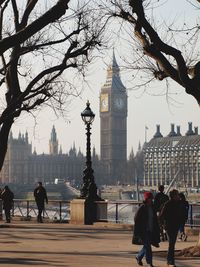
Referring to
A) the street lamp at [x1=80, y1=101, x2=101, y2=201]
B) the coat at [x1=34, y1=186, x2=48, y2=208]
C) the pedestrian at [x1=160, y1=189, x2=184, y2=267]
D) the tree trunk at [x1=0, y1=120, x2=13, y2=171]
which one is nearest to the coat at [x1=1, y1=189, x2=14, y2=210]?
the coat at [x1=34, y1=186, x2=48, y2=208]

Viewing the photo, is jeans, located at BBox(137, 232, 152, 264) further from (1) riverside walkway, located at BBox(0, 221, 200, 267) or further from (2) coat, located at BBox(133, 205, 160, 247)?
(1) riverside walkway, located at BBox(0, 221, 200, 267)

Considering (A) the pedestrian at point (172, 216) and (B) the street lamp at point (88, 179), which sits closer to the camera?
(A) the pedestrian at point (172, 216)

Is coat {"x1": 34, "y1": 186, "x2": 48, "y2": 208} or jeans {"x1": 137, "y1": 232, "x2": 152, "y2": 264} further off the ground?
coat {"x1": 34, "y1": 186, "x2": 48, "y2": 208}

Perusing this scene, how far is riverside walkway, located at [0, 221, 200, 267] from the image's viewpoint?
1346cm

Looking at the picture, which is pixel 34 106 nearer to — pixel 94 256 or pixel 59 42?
pixel 59 42

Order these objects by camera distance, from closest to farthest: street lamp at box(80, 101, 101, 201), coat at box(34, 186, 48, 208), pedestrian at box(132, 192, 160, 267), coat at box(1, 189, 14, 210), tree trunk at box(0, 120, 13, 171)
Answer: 1. pedestrian at box(132, 192, 160, 267)
2. tree trunk at box(0, 120, 13, 171)
3. street lamp at box(80, 101, 101, 201)
4. coat at box(34, 186, 48, 208)
5. coat at box(1, 189, 14, 210)

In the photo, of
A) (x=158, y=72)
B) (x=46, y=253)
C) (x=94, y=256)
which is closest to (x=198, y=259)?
(x=94, y=256)

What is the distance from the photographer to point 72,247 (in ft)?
54.9

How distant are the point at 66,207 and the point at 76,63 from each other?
15.7 m

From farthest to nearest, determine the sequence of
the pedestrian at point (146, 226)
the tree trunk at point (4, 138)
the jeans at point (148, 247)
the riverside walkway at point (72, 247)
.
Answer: the tree trunk at point (4, 138) → the riverside walkway at point (72, 247) → the pedestrian at point (146, 226) → the jeans at point (148, 247)

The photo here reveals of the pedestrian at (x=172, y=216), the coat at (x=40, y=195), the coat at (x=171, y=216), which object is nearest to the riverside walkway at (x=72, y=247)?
the pedestrian at (x=172, y=216)

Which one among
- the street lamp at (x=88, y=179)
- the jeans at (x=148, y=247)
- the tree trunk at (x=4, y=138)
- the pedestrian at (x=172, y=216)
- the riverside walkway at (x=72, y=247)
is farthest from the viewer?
the street lamp at (x=88, y=179)

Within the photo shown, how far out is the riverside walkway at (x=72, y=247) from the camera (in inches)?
530

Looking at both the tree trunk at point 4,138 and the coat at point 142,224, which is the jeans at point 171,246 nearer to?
the coat at point 142,224
